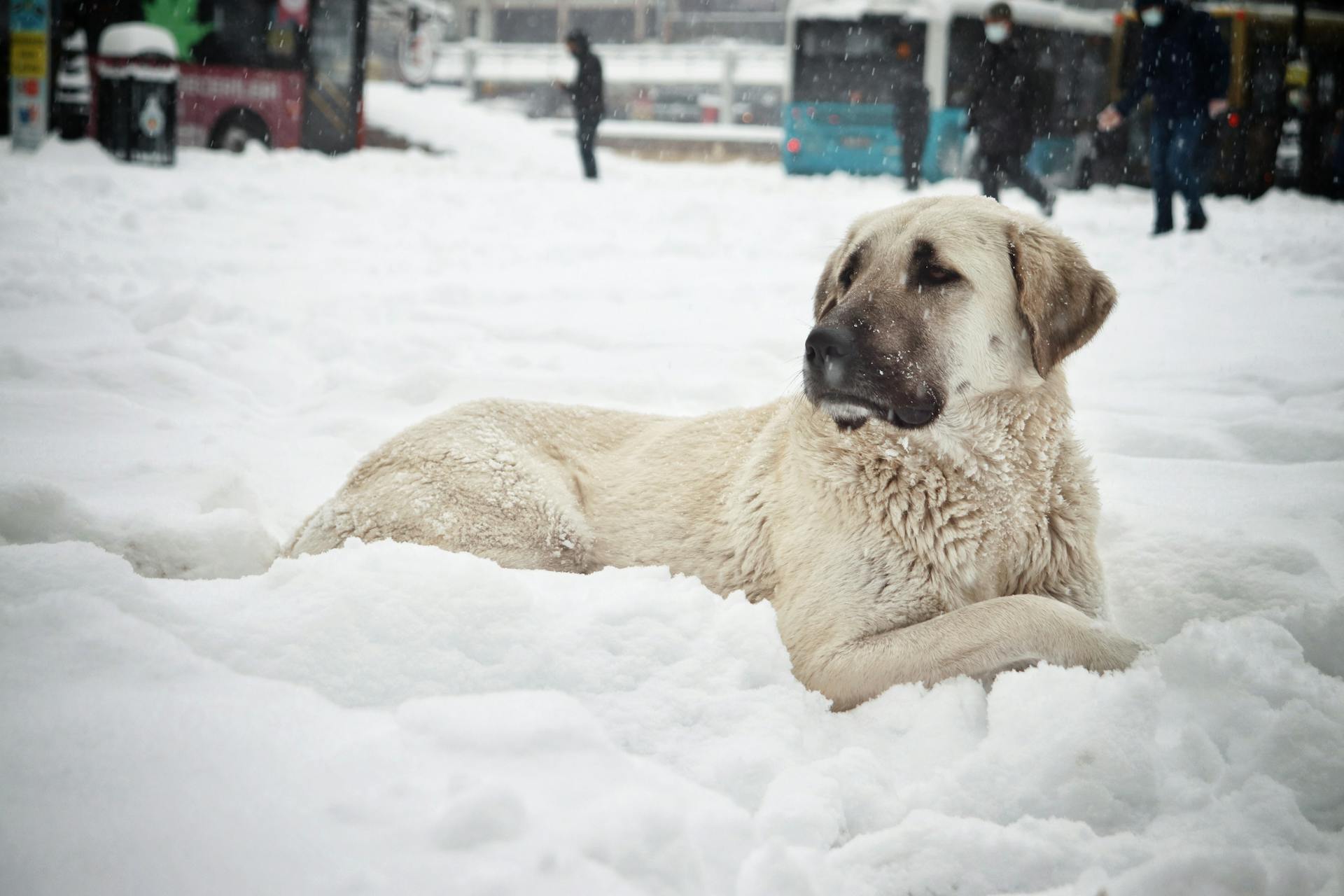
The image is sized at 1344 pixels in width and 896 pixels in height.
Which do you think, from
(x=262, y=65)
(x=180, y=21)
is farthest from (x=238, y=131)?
(x=180, y=21)

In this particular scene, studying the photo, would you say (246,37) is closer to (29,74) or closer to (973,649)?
(29,74)

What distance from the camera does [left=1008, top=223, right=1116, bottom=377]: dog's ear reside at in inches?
116

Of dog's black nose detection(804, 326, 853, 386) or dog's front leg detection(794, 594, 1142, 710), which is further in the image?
dog's black nose detection(804, 326, 853, 386)

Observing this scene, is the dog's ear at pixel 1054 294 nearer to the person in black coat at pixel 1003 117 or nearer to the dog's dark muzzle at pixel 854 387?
the dog's dark muzzle at pixel 854 387

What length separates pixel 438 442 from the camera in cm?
343

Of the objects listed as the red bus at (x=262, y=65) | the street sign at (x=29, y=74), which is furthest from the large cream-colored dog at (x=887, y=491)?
the red bus at (x=262, y=65)

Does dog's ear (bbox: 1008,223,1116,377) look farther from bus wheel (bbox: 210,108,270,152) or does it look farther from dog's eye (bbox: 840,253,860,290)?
bus wheel (bbox: 210,108,270,152)

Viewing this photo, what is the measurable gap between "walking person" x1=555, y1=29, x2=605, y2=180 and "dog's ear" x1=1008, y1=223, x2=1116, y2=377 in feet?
52.6

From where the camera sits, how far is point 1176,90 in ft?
35.8

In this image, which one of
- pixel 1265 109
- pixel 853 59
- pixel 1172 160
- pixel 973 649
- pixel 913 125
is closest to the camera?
pixel 973 649

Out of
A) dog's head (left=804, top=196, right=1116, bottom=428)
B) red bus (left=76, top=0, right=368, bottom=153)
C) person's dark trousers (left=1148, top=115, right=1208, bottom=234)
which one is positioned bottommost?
dog's head (left=804, top=196, right=1116, bottom=428)

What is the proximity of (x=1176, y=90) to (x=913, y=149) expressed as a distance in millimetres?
7115

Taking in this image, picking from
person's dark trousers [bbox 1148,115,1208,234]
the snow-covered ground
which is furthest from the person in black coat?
the snow-covered ground

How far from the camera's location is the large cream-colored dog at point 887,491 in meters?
2.65
